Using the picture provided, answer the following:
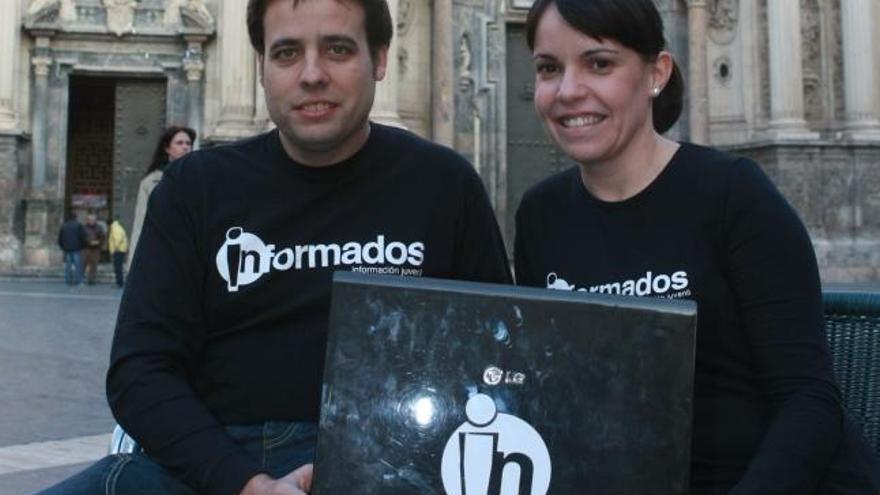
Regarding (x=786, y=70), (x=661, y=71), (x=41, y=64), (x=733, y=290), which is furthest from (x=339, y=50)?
(x=786, y=70)

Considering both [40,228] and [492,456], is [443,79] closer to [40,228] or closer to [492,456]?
[40,228]

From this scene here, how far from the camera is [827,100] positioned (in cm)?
2177

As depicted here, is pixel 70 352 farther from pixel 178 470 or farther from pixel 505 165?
pixel 505 165

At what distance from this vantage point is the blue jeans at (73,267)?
18312 millimetres

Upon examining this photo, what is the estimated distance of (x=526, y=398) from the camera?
6.15ft

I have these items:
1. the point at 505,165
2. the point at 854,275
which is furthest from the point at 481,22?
the point at 854,275

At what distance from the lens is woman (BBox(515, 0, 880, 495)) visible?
2168mm

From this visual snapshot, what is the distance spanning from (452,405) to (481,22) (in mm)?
20001

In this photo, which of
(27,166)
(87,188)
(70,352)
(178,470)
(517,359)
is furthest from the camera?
(87,188)

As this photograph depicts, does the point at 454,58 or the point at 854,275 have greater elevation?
the point at 454,58

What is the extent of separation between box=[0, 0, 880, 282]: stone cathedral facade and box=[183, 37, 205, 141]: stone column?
0.09 feet

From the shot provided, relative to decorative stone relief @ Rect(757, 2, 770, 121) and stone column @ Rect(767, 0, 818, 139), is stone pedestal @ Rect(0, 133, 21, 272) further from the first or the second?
decorative stone relief @ Rect(757, 2, 770, 121)

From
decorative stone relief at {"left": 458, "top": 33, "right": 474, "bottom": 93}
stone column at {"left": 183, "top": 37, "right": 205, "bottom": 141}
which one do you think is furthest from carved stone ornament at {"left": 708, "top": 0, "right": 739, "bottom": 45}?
stone column at {"left": 183, "top": 37, "right": 205, "bottom": 141}

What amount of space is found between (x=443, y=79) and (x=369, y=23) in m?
17.8
